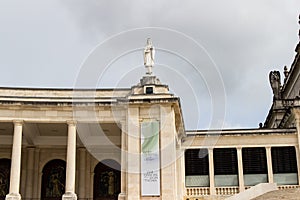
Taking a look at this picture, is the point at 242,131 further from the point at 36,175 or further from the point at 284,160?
the point at 36,175

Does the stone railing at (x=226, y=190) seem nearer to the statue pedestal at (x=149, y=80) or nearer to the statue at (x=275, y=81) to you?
the statue pedestal at (x=149, y=80)

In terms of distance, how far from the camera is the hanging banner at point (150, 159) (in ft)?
105

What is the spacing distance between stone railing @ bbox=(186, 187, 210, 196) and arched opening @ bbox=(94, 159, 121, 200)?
5.78 m

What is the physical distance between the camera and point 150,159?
1276 inches

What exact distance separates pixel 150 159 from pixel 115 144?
9779 mm

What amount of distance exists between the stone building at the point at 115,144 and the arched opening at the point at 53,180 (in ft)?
0.27

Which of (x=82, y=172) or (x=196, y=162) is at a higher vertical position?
(x=196, y=162)

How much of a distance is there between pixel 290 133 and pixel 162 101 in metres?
13.8

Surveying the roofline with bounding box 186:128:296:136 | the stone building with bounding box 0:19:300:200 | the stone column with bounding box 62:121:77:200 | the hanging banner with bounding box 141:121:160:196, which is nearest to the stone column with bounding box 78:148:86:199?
A: the stone building with bounding box 0:19:300:200

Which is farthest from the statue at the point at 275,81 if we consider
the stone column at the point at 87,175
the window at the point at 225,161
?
the stone column at the point at 87,175

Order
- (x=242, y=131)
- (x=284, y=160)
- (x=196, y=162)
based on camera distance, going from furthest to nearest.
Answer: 1. (x=242, y=131)
2. (x=196, y=162)
3. (x=284, y=160)

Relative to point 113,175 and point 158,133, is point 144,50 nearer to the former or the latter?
point 158,133

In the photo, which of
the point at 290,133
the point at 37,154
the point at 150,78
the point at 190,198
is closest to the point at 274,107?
the point at 290,133

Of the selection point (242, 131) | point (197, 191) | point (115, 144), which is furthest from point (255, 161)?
point (115, 144)
